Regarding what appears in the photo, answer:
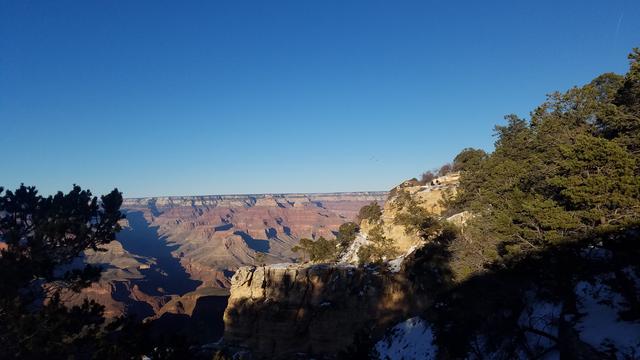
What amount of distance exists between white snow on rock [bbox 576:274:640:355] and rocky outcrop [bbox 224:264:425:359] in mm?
25549

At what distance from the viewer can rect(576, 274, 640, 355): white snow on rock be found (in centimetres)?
1331

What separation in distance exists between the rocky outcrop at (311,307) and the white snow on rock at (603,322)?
2555 centimetres

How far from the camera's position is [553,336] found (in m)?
15.9

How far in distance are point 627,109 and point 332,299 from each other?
35446 mm

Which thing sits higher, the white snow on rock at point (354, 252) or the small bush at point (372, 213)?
the small bush at point (372, 213)

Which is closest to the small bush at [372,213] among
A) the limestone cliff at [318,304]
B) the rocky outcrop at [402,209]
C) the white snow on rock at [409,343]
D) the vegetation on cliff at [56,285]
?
the rocky outcrop at [402,209]

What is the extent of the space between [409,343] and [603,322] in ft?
60.9

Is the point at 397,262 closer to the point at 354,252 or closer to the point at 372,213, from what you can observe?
the point at 354,252

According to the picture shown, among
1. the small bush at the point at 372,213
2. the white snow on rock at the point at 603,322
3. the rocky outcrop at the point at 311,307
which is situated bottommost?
the rocky outcrop at the point at 311,307

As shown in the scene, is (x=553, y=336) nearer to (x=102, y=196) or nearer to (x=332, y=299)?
(x=102, y=196)

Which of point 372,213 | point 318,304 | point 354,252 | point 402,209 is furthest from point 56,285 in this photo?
point 372,213

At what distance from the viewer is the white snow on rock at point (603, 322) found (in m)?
13.3

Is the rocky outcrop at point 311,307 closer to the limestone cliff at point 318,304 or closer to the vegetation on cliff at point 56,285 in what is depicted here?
the limestone cliff at point 318,304

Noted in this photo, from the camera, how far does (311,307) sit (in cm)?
4941
